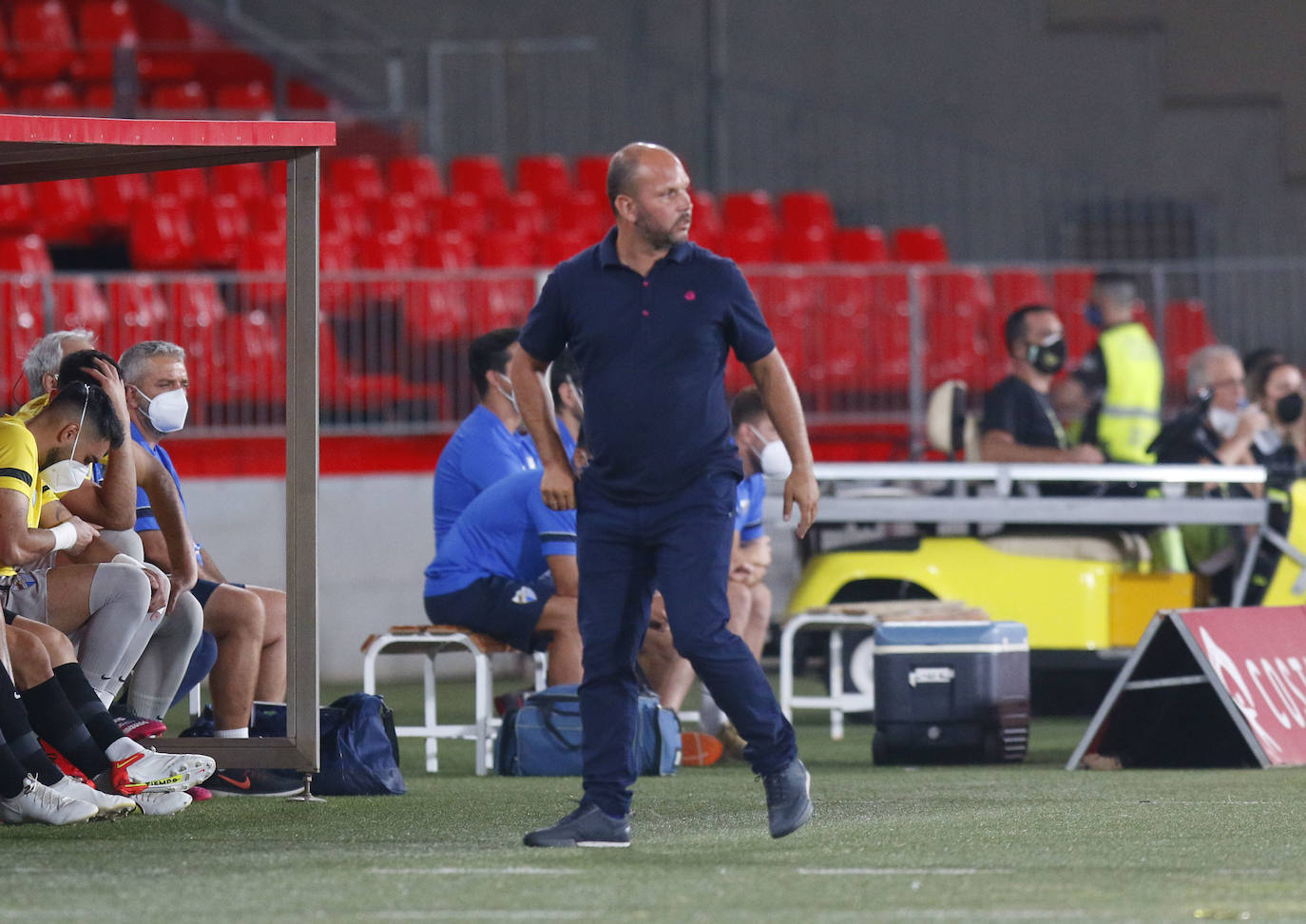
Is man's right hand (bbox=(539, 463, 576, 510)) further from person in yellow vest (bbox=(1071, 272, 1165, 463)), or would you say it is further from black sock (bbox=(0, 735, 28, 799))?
person in yellow vest (bbox=(1071, 272, 1165, 463))

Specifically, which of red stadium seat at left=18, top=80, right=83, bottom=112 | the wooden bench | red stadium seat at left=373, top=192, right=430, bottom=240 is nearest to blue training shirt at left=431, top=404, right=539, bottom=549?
the wooden bench

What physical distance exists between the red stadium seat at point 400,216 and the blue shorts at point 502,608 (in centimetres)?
728

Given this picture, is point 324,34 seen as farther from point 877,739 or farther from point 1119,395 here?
point 877,739

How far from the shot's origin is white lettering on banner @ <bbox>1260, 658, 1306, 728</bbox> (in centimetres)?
827

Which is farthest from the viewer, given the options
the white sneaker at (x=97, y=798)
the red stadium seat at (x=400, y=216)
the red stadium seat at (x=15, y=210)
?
the red stadium seat at (x=400, y=216)

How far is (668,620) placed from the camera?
18.4 ft

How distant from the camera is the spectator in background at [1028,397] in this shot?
10891 millimetres

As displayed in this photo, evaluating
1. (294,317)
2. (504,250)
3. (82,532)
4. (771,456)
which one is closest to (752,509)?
(771,456)

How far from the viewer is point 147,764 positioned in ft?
20.9

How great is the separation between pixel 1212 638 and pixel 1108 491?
2779mm

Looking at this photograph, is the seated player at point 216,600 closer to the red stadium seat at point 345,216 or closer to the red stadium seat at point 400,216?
the red stadium seat at point 345,216

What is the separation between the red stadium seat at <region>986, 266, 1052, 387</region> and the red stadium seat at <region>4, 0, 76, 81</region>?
24.1 feet

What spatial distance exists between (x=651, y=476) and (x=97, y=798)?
1906 millimetres

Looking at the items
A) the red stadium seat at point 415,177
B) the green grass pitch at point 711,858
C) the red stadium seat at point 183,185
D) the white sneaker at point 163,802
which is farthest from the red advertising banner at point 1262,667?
the red stadium seat at point 415,177
